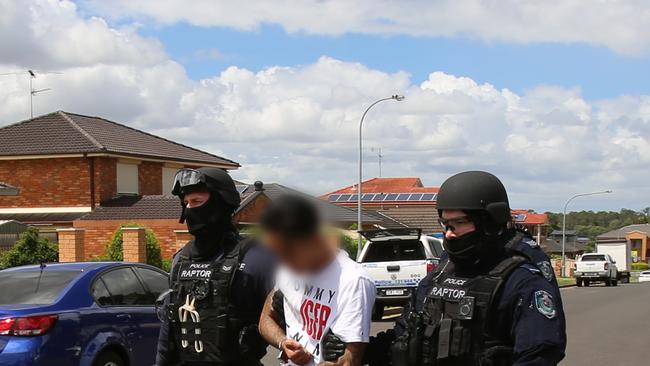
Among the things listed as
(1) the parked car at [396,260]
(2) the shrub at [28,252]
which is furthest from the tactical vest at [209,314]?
Result: (2) the shrub at [28,252]

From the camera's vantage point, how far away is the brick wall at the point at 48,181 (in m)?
32.3

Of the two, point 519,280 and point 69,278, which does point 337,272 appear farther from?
point 69,278

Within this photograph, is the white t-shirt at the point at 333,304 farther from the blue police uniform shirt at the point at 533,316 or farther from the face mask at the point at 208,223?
the face mask at the point at 208,223

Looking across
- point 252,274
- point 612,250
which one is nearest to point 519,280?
point 252,274

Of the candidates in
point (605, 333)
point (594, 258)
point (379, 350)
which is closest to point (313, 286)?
point (379, 350)

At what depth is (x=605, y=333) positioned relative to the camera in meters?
15.6

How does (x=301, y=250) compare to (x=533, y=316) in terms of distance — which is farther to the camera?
(x=301, y=250)

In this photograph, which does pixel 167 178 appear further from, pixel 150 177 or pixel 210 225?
pixel 210 225

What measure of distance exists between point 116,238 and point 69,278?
602 inches

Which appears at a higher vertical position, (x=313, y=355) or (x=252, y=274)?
(x=252, y=274)

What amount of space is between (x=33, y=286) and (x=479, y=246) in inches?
223

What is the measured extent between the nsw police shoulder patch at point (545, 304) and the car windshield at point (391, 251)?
548 inches

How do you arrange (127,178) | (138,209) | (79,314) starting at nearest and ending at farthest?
(79,314)
(138,209)
(127,178)

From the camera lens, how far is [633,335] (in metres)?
15.4
